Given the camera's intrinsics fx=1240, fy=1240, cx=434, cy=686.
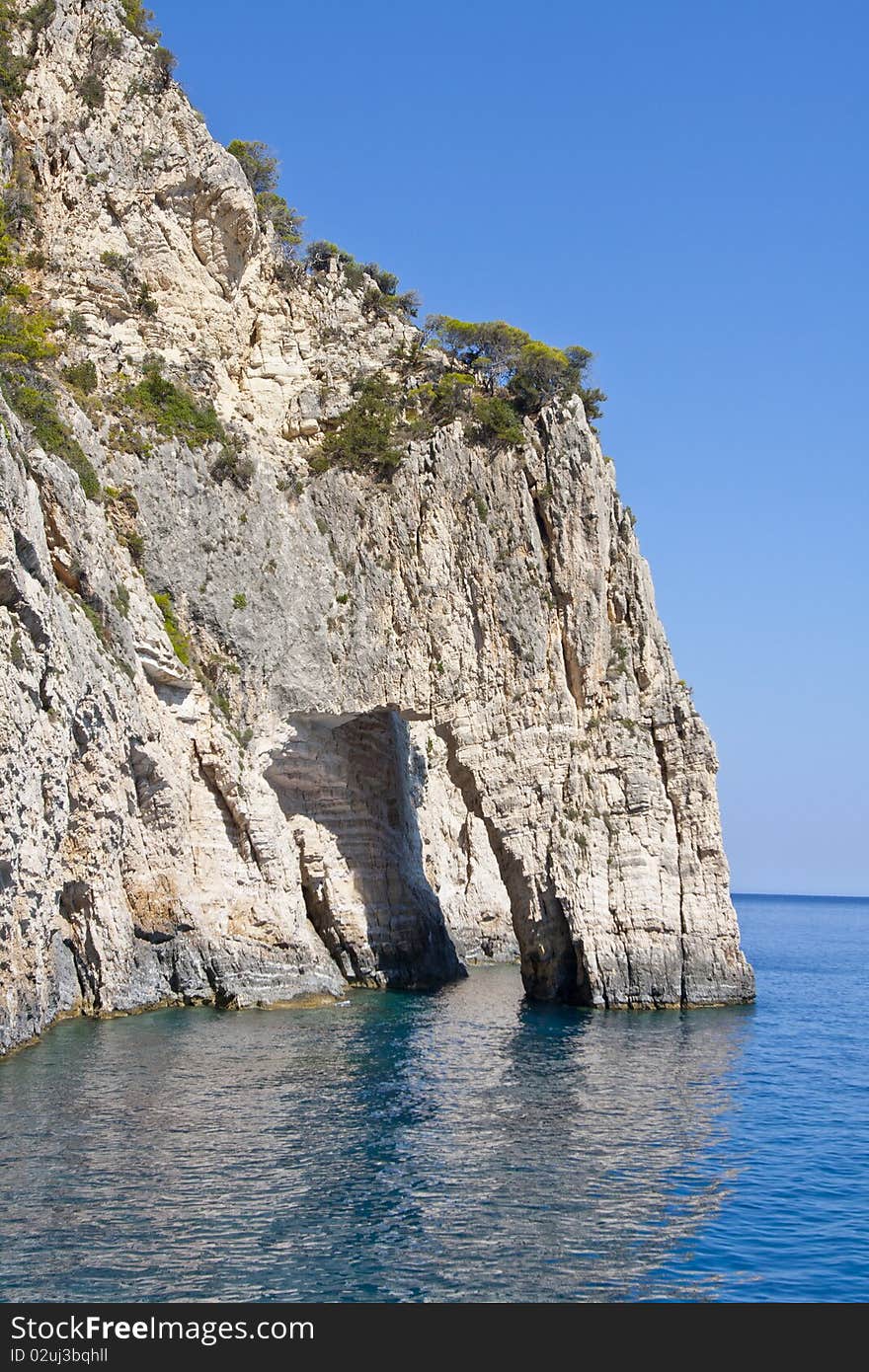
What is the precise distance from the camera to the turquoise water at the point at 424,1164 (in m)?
17.0

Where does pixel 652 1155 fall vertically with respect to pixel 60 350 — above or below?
below

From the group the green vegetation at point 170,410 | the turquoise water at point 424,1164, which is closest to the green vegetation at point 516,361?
the green vegetation at point 170,410

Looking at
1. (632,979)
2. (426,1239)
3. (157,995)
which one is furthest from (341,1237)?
(632,979)

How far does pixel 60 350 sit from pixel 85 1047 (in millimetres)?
23496

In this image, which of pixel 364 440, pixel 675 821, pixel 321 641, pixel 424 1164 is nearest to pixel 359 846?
pixel 321 641

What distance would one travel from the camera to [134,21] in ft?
161

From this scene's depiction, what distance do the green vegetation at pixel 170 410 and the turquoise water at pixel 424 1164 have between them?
19713 millimetres

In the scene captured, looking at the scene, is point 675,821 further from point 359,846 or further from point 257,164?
point 257,164

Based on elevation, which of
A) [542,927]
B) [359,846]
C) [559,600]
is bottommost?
[542,927]

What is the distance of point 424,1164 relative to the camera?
22.6m

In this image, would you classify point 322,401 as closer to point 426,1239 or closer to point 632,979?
point 632,979

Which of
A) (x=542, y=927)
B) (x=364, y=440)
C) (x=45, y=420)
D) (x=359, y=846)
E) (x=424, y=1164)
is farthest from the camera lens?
(x=359, y=846)

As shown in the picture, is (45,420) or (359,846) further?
(359,846)

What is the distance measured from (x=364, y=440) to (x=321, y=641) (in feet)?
27.3
